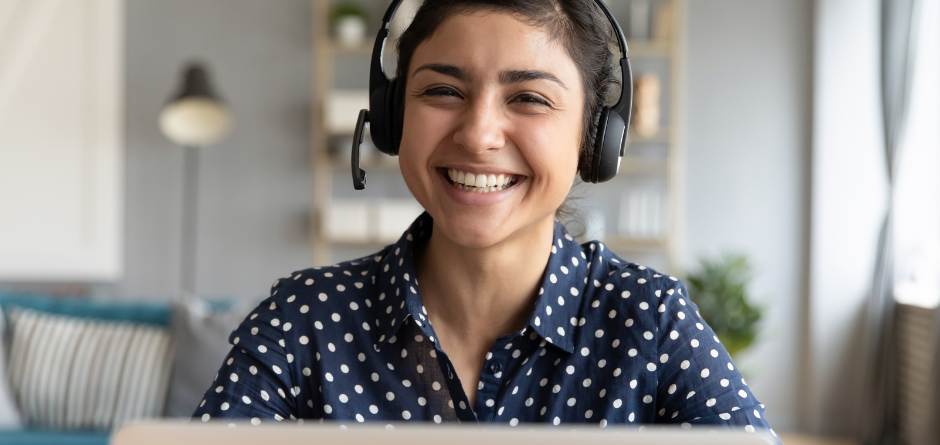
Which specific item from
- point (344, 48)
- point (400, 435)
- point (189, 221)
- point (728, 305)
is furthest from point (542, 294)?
point (189, 221)

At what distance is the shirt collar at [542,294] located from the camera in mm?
1025

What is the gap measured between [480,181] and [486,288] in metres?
0.17

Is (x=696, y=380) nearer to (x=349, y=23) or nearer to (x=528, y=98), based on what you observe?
(x=528, y=98)

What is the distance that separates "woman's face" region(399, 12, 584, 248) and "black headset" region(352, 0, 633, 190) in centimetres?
8

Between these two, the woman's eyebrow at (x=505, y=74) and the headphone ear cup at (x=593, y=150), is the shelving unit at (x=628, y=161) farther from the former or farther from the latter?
the woman's eyebrow at (x=505, y=74)

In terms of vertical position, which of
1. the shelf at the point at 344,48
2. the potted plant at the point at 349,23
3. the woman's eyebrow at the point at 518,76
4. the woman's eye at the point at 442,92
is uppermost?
the potted plant at the point at 349,23

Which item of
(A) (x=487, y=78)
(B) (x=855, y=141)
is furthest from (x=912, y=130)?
(A) (x=487, y=78)

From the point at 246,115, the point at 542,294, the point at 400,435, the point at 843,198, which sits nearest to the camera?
the point at 400,435

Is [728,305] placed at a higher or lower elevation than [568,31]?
lower

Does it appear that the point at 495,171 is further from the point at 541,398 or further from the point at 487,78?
Result: the point at 541,398

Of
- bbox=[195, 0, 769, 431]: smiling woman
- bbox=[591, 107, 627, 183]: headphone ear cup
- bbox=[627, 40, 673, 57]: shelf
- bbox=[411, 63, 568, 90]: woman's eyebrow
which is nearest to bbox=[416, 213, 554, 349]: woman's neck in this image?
bbox=[195, 0, 769, 431]: smiling woman

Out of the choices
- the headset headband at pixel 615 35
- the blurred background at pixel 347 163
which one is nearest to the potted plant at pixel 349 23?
the blurred background at pixel 347 163

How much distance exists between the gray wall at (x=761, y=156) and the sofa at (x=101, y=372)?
2798 mm

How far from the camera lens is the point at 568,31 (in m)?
1.03
